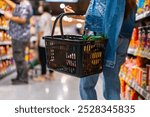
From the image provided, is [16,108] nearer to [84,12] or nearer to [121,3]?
[84,12]

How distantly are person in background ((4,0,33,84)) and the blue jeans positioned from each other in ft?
2.84

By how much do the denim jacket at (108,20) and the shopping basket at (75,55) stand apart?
4cm

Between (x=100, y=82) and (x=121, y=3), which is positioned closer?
(x=121, y=3)

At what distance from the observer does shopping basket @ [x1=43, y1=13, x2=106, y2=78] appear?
1589mm

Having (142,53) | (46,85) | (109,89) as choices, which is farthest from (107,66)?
(46,85)

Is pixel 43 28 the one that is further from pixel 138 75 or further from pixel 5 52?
pixel 138 75

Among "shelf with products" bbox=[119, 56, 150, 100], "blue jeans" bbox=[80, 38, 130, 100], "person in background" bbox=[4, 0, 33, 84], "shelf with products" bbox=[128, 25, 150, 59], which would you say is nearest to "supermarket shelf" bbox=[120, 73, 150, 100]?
"shelf with products" bbox=[119, 56, 150, 100]

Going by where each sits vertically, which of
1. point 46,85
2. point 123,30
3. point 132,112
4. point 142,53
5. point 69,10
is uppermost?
point 69,10

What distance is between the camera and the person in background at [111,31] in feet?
5.49

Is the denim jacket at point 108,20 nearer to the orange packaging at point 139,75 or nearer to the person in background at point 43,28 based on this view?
the orange packaging at point 139,75

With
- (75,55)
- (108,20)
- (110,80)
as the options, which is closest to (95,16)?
(108,20)

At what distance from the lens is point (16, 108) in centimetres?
178

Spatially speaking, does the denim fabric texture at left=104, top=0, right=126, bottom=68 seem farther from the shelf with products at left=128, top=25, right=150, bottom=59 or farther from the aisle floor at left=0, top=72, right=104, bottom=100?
the aisle floor at left=0, top=72, right=104, bottom=100

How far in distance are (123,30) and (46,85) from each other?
6.79ft
